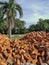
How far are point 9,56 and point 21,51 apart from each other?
0.77 ft

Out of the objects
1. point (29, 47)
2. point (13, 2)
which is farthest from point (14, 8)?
point (29, 47)

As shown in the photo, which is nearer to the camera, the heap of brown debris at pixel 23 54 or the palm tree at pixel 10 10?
the heap of brown debris at pixel 23 54

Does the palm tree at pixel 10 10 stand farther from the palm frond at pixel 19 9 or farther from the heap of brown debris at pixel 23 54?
the heap of brown debris at pixel 23 54

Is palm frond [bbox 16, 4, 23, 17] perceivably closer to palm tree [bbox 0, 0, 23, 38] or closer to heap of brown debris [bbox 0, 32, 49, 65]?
palm tree [bbox 0, 0, 23, 38]

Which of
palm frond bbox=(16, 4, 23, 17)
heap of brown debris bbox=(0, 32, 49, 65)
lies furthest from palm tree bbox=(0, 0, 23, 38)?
heap of brown debris bbox=(0, 32, 49, 65)

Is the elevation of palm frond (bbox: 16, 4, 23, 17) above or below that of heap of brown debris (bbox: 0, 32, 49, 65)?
above

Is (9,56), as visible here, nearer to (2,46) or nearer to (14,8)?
(2,46)

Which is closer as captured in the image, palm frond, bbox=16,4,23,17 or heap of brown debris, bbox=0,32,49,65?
heap of brown debris, bbox=0,32,49,65

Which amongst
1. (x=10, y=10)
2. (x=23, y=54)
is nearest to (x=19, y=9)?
(x=10, y=10)

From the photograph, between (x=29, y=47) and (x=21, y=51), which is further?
(x=29, y=47)

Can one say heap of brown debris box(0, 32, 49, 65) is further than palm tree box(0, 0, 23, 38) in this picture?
No

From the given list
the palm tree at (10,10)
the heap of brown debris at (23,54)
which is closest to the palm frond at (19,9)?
the palm tree at (10,10)

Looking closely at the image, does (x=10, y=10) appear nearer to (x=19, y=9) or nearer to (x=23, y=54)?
(x=19, y=9)

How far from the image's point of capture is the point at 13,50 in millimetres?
4160
